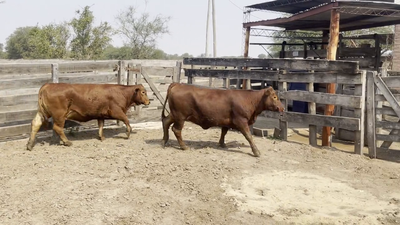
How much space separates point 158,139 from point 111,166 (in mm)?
2411

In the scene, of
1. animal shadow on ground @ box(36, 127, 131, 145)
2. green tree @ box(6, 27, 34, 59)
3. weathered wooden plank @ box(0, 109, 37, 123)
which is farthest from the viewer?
green tree @ box(6, 27, 34, 59)

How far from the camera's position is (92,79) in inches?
392

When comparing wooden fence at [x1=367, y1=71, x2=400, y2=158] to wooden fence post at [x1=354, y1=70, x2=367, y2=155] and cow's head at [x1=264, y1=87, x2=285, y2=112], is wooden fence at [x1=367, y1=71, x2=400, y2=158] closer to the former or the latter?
wooden fence post at [x1=354, y1=70, x2=367, y2=155]

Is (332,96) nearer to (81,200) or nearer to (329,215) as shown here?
(329,215)

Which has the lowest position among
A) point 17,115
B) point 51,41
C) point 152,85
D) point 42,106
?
point 17,115

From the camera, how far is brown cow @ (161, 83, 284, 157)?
799cm

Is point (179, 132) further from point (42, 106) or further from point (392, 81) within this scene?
point (392, 81)

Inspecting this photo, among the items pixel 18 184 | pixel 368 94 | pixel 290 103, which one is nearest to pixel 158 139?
pixel 18 184

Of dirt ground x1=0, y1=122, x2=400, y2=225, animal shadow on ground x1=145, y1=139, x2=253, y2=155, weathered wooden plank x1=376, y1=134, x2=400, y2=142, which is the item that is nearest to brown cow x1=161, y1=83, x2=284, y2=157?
animal shadow on ground x1=145, y1=139, x2=253, y2=155

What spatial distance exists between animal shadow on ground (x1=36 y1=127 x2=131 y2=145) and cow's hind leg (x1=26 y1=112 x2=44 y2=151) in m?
0.56

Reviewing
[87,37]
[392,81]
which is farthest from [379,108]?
[87,37]

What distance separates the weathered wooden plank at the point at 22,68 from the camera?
8391 millimetres

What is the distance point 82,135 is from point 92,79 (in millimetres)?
1378

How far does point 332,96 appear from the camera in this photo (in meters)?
8.27
